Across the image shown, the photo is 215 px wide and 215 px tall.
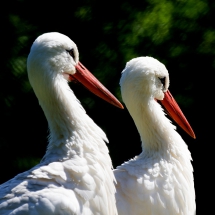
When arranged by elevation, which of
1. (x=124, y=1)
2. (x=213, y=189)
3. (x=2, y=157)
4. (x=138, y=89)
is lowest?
(x=213, y=189)

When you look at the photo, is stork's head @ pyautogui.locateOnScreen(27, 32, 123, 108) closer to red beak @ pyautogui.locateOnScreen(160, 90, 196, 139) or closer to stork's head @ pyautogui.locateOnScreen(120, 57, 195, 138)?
stork's head @ pyautogui.locateOnScreen(120, 57, 195, 138)

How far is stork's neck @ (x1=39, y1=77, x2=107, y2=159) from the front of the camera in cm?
465

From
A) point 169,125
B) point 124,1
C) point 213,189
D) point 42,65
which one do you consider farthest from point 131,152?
point 42,65

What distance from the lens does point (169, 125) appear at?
A: 5.34 m

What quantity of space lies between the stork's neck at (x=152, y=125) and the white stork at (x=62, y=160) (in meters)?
0.55

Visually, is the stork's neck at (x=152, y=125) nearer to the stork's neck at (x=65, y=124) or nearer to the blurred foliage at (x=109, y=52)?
the stork's neck at (x=65, y=124)

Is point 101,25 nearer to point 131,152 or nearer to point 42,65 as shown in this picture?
point 131,152

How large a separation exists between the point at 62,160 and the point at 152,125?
Answer: 0.91 m

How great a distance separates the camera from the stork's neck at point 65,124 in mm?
4652

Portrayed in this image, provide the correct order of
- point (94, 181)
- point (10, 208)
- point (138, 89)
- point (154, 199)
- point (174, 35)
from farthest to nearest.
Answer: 1. point (174, 35)
2. point (138, 89)
3. point (154, 199)
4. point (94, 181)
5. point (10, 208)

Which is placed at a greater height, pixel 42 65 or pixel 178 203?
pixel 42 65

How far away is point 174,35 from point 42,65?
2.91m

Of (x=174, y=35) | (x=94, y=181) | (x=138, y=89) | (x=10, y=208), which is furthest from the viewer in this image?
(x=174, y=35)

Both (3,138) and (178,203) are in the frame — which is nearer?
(178,203)
